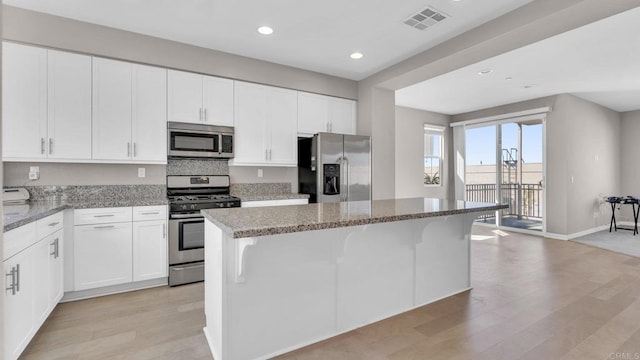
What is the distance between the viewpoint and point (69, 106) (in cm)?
303

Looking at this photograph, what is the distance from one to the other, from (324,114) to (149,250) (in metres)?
2.84

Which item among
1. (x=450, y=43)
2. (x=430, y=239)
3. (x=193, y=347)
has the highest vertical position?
(x=450, y=43)

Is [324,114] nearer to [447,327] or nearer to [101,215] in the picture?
[101,215]

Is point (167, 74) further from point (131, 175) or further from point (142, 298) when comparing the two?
point (142, 298)

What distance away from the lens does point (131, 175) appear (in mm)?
3568

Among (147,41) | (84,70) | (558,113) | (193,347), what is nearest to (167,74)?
(147,41)

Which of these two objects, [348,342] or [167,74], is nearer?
[348,342]

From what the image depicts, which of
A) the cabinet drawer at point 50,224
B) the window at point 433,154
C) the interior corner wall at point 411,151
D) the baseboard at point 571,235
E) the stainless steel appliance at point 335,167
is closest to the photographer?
the cabinet drawer at point 50,224

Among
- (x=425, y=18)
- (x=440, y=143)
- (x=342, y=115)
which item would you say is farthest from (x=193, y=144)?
(x=440, y=143)

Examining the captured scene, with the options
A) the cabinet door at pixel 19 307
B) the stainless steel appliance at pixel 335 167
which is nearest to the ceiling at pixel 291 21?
the stainless steel appliance at pixel 335 167

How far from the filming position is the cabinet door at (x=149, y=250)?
3119mm

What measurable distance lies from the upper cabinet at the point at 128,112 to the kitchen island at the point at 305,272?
1803mm

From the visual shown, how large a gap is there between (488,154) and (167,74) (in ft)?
21.6

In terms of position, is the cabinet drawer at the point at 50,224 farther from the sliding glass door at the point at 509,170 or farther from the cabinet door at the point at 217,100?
the sliding glass door at the point at 509,170
